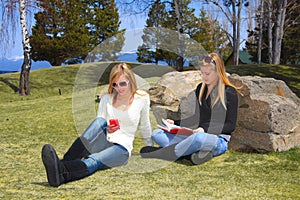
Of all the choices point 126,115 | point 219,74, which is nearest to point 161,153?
point 126,115

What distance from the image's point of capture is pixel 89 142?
339 centimetres

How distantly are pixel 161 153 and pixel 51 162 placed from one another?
4.29 ft

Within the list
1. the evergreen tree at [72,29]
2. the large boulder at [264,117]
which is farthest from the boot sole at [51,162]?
the evergreen tree at [72,29]

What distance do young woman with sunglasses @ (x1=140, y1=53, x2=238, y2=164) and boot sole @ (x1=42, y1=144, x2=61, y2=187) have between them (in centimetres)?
116

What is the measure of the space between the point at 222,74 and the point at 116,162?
146 cm

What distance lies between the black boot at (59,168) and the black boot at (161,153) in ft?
2.72

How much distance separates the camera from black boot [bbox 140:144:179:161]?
12.3 ft

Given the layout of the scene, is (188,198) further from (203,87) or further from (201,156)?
(203,87)

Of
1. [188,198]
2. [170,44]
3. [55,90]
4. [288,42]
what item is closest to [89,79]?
[170,44]

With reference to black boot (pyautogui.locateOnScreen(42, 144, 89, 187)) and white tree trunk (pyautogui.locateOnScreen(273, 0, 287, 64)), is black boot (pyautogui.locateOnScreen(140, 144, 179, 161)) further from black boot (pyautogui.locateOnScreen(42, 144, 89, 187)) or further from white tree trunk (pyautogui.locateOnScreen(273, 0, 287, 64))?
white tree trunk (pyautogui.locateOnScreen(273, 0, 287, 64))

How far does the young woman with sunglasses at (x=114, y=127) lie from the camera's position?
338 centimetres

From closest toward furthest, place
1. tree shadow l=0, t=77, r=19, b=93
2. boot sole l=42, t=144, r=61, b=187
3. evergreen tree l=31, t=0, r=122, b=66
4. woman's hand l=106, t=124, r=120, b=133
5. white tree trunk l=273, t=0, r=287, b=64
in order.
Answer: boot sole l=42, t=144, r=61, b=187, woman's hand l=106, t=124, r=120, b=133, white tree trunk l=273, t=0, r=287, b=64, tree shadow l=0, t=77, r=19, b=93, evergreen tree l=31, t=0, r=122, b=66

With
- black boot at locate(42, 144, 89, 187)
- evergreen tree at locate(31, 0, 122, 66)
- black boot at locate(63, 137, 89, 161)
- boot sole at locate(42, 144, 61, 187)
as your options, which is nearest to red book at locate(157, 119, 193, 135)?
black boot at locate(63, 137, 89, 161)

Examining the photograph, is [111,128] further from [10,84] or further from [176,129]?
[10,84]
